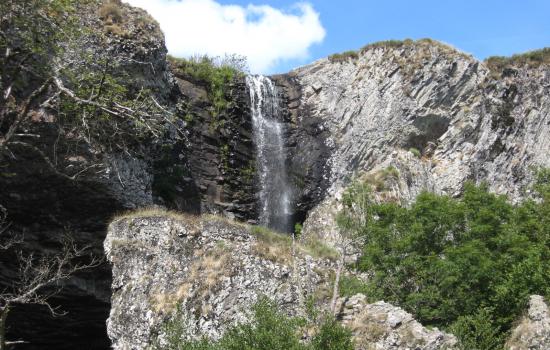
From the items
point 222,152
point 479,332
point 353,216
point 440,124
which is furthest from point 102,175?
point 440,124

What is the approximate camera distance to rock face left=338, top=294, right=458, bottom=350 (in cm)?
1742

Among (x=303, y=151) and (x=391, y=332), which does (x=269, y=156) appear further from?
(x=391, y=332)

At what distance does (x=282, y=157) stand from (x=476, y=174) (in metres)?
12.0

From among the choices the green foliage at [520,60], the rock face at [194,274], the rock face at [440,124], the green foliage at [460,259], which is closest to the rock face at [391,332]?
the rock face at [194,274]

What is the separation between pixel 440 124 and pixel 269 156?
1095 cm

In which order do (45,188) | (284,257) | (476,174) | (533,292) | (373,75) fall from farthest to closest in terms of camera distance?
(373,75), (476,174), (45,188), (533,292), (284,257)

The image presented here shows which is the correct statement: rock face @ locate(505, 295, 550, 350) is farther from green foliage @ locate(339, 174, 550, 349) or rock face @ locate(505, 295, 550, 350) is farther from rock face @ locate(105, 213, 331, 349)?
rock face @ locate(105, 213, 331, 349)

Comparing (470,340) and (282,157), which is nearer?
(470,340)

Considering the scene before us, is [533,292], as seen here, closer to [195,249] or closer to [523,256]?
[523,256]

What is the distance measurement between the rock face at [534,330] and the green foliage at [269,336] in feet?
22.6

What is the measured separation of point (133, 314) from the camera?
20500 millimetres

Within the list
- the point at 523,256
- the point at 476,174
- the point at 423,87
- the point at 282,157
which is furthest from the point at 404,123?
the point at 523,256

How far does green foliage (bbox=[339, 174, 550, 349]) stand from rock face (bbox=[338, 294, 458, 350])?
290 centimetres

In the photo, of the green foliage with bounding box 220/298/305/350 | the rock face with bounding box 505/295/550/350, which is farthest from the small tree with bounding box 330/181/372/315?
the green foliage with bounding box 220/298/305/350
